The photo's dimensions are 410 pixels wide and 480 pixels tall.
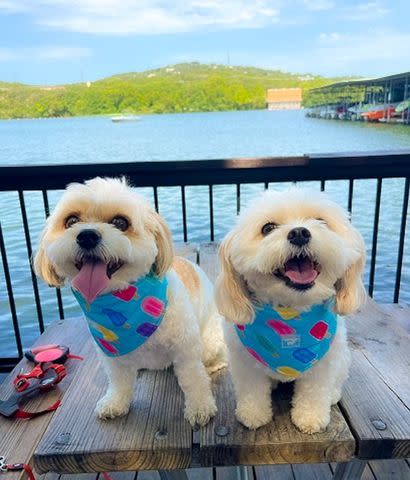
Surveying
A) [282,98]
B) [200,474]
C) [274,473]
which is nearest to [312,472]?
[274,473]

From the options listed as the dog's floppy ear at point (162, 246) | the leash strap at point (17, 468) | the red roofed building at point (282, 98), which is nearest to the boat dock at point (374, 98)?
the red roofed building at point (282, 98)

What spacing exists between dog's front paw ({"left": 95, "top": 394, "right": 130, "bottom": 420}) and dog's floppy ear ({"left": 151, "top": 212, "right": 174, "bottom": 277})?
1.52ft

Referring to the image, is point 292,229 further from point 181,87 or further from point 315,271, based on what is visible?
point 181,87

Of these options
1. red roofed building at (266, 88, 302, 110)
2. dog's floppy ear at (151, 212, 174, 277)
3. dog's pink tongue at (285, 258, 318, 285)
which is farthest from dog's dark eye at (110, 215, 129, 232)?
red roofed building at (266, 88, 302, 110)

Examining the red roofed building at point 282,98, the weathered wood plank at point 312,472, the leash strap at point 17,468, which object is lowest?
the weathered wood plank at point 312,472

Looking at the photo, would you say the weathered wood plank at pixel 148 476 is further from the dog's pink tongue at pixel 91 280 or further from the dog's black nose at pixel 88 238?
the dog's black nose at pixel 88 238

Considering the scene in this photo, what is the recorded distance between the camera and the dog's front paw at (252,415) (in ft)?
4.38

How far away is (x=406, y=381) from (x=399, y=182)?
9.11 meters

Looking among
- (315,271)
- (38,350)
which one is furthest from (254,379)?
(38,350)

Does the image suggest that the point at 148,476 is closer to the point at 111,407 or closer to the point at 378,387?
the point at 111,407

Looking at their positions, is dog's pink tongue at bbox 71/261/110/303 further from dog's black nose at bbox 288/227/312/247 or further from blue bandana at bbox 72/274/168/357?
dog's black nose at bbox 288/227/312/247

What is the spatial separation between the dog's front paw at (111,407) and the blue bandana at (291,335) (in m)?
0.51

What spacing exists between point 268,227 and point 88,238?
61 cm

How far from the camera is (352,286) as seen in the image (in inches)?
53.4
